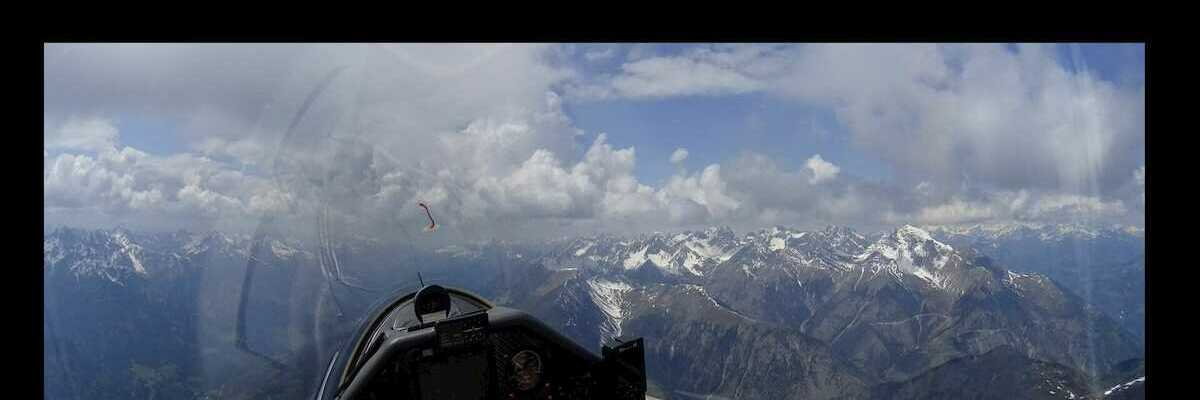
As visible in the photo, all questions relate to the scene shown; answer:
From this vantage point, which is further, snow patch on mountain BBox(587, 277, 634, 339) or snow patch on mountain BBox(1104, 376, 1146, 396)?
snow patch on mountain BBox(587, 277, 634, 339)

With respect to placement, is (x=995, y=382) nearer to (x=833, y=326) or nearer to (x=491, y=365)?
(x=833, y=326)

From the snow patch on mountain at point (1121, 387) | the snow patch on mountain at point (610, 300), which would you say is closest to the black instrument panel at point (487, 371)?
the snow patch on mountain at point (1121, 387)

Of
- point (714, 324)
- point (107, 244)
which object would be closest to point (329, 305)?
point (107, 244)

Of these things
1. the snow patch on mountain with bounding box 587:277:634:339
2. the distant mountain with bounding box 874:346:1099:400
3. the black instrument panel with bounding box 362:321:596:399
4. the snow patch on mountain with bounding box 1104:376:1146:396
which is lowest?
the distant mountain with bounding box 874:346:1099:400

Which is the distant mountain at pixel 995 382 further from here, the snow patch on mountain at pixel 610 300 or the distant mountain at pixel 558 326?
the snow patch on mountain at pixel 610 300

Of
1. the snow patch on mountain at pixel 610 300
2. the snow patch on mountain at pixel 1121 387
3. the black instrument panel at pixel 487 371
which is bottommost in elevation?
the snow patch on mountain at pixel 1121 387

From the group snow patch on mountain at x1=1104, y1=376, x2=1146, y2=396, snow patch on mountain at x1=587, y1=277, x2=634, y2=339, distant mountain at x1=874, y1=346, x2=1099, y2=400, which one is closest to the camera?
snow patch on mountain at x1=1104, y1=376, x2=1146, y2=396

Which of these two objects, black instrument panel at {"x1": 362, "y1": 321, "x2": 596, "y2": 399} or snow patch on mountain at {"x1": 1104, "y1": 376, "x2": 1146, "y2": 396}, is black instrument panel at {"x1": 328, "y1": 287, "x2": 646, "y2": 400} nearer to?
black instrument panel at {"x1": 362, "y1": 321, "x2": 596, "y2": 399}

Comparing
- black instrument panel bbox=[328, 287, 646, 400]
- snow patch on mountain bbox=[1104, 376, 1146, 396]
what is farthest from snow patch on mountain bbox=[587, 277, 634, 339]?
black instrument panel bbox=[328, 287, 646, 400]
